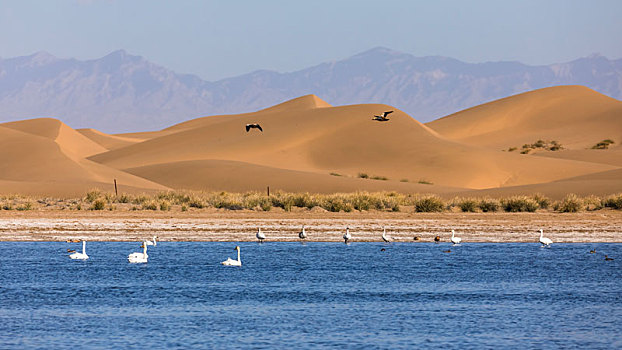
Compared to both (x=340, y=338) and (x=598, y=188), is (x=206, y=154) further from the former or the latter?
(x=340, y=338)

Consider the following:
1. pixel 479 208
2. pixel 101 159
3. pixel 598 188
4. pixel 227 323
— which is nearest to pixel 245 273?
pixel 227 323

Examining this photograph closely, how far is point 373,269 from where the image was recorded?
2997cm

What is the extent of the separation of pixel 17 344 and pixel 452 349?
7.85 meters


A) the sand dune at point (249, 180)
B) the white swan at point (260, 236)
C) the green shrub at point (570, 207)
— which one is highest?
the sand dune at point (249, 180)

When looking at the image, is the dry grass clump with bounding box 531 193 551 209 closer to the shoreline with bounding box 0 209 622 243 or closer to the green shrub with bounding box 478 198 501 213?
the green shrub with bounding box 478 198 501 213

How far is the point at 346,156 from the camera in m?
109

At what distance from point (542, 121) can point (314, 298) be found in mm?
135626

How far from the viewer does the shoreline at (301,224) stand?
126 ft

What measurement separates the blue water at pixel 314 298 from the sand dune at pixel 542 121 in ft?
341

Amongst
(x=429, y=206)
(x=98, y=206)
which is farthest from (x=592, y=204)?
(x=98, y=206)

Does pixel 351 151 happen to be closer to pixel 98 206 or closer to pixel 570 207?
pixel 570 207

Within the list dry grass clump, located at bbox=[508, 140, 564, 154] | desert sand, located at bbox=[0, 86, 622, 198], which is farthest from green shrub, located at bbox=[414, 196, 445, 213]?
dry grass clump, located at bbox=[508, 140, 564, 154]

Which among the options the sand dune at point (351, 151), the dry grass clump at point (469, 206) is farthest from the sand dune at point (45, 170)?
the dry grass clump at point (469, 206)

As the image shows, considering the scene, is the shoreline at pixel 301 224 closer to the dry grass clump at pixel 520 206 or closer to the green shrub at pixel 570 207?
the green shrub at pixel 570 207
